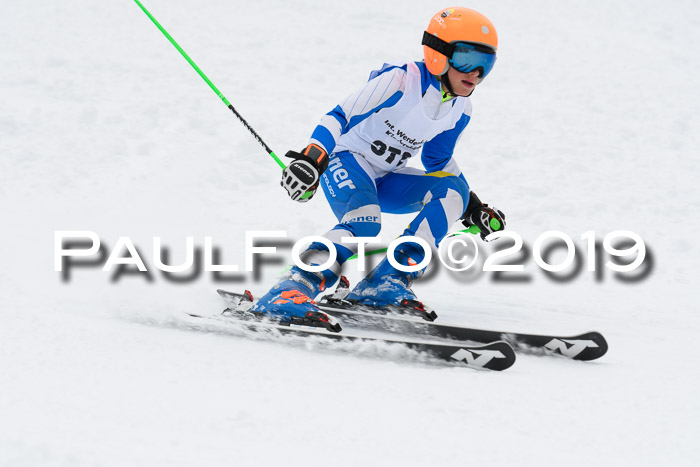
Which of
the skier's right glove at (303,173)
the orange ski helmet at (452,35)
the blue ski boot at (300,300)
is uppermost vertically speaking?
the orange ski helmet at (452,35)

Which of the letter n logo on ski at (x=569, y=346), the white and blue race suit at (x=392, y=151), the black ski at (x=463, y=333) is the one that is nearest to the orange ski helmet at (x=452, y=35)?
the white and blue race suit at (x=392, y=151)

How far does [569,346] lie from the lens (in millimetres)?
3406

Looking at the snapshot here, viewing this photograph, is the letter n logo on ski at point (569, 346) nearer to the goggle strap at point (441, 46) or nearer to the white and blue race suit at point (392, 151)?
the white and blue race suit at point (392, 151)

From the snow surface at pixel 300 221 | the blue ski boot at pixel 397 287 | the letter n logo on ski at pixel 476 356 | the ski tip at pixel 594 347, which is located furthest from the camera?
the blue ski boot at pixel 397 287

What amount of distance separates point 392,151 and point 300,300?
110 centimetres

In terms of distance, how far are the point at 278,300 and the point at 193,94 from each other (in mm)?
6784

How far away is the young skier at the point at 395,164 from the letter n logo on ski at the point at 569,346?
86 cm

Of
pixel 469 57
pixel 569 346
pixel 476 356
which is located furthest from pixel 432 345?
pixel 469 57

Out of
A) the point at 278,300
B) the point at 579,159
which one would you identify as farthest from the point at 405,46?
the point at 278,300

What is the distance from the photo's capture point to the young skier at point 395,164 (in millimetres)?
3645

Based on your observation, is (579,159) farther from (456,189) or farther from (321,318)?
(321,318)

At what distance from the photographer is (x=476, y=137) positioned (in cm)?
924

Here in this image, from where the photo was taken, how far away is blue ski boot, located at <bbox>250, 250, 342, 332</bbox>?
11.3 ft

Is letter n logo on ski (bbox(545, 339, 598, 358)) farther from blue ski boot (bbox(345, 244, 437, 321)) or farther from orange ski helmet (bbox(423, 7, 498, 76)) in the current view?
orange ski helmet (bbox(423, 7, 498, 76))
